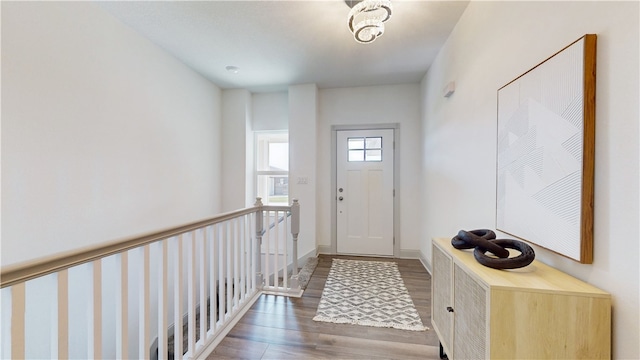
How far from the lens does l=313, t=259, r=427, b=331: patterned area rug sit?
78.1 inches

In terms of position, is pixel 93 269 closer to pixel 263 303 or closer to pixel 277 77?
pixel 263 303

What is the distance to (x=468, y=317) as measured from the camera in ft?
3.65

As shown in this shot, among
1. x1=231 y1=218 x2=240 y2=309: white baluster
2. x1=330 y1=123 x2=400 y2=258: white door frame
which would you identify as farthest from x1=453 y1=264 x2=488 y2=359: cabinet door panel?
Result: x1=330 y1=123 x2=400 y2=258: white door frame

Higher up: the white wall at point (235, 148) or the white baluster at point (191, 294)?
the white wall at point (235, 148)

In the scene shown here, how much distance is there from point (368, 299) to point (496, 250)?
150 centimetres

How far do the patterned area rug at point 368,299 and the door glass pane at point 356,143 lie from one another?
1.75 meters

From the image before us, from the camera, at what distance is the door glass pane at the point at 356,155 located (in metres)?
3.72

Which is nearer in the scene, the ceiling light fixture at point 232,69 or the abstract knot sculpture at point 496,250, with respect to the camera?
the abstract knot sculpture at point 496,250

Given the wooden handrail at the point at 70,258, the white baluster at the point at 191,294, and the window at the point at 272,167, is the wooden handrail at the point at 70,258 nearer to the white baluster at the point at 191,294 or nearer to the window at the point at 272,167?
the white baluster at the point at 191,294

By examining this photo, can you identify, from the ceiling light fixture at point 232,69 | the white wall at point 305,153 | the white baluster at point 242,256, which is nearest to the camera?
the white baluster at point 242,256

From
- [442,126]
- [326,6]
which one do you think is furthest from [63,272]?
[442,126]

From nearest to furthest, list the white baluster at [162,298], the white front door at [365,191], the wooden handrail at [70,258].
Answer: the wooden handrail at [70,258]
the white baluster at [162,298]
the white front door at [365,191]

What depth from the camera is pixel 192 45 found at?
2479 millimetres

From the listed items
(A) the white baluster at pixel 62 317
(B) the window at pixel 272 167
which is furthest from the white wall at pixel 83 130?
(B) the window at pixel 272 167
